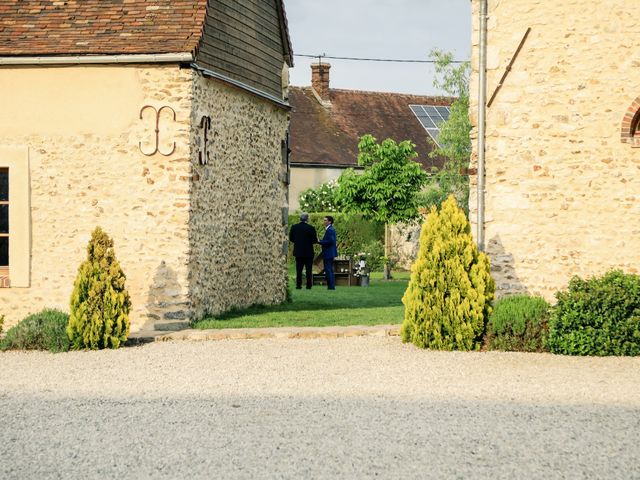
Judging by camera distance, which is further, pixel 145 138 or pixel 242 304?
pixel 242 304

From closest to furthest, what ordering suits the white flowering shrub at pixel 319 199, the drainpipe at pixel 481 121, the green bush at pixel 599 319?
the green bush at pixel 599 319 < the drainpipe at pixel 481 121 < the white flowering shrub at pixel 319 199

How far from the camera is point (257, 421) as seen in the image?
7.29 metres

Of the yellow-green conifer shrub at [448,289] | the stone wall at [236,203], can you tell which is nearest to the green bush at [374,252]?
the stone wall at [236,203]

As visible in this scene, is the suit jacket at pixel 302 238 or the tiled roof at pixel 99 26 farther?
the suit jacket at pixel 302 238

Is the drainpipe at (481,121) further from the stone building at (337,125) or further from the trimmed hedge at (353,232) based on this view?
the stone building at (337,125)

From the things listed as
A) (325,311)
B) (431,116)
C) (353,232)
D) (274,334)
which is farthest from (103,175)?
(431,116)

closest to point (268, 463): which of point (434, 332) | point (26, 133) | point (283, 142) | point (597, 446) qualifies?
point (597, 446)

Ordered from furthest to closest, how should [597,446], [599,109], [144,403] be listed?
[599,109], [144,403], [597,446]

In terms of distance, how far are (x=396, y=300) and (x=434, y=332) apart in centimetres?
800

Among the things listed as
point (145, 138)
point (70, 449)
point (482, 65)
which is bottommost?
point (70, 449)

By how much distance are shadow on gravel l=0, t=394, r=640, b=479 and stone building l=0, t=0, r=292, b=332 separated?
5304 mm

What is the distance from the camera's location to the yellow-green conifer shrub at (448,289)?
36.6 feet

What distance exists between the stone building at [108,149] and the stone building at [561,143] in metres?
4.11

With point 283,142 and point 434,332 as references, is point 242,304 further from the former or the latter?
point 434,332
